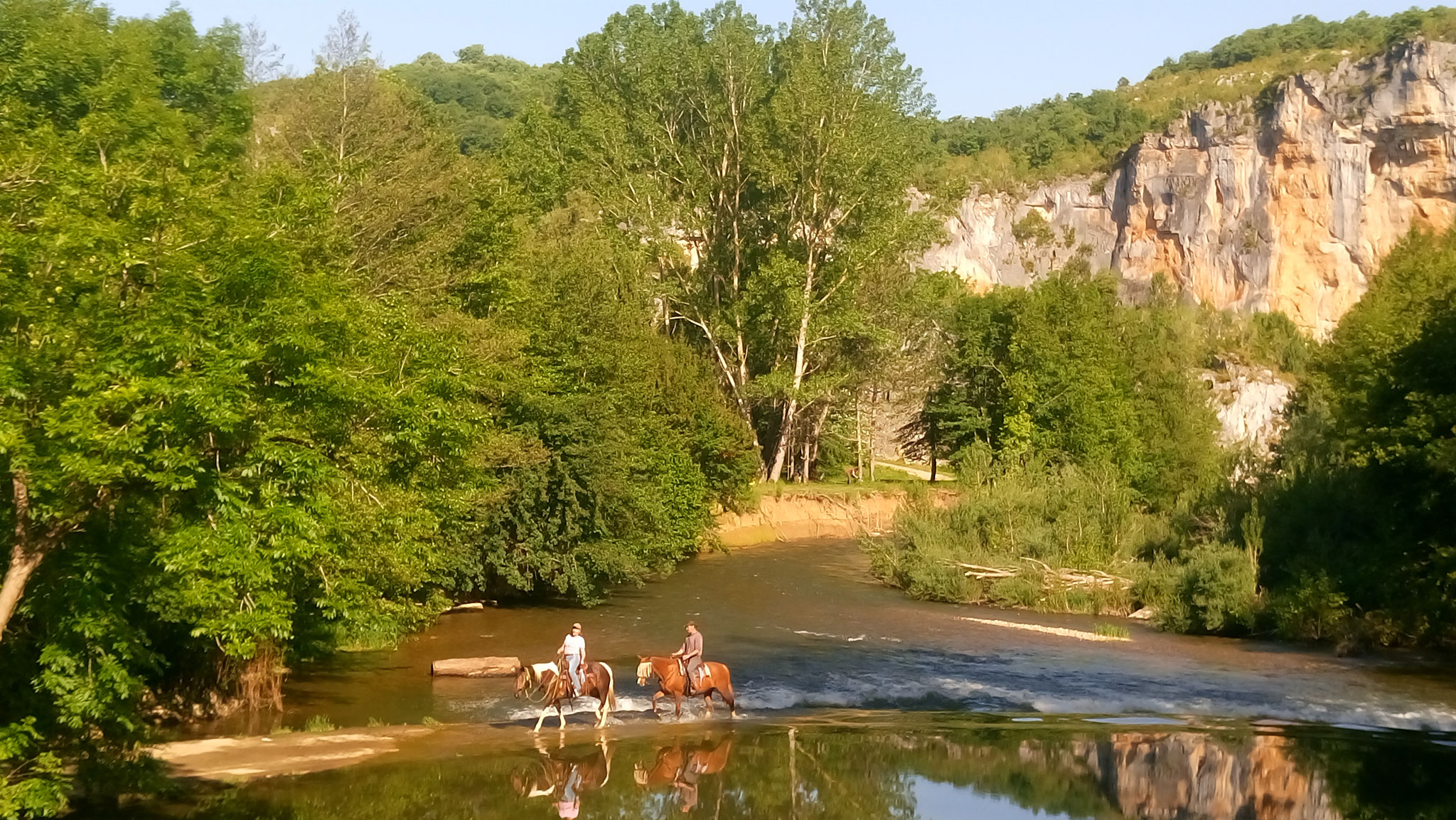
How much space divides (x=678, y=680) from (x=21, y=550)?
36.9ft

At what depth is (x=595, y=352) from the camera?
36.4 meters

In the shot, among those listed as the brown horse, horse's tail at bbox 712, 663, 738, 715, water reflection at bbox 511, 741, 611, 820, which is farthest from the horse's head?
horse's tail at bbox 712, 663, 738, 715

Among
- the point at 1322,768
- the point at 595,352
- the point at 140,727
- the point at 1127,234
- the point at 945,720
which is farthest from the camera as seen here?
the point at 1127,234

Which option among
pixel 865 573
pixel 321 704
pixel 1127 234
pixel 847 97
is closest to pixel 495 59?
pixel 1127 234

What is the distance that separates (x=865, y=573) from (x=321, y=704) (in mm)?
23591

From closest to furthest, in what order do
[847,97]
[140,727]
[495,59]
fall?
[140,727], [847,97], [495,59]

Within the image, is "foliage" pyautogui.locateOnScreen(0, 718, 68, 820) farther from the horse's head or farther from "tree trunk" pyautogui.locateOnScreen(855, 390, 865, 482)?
"tree trunk" pyautogui.locateOnScreen(855, 390, 865, 482)

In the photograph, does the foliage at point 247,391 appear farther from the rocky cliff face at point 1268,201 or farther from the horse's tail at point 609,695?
the rocky cliff face at point 1268,201

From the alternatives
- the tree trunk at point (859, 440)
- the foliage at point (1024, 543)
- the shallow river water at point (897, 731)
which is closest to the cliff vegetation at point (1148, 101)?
the tree trunk at point (859, 440)

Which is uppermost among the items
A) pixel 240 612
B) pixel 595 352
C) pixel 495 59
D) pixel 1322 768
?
pixel 495 59

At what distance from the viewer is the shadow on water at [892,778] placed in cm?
1526

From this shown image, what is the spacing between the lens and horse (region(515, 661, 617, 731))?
20.0 metres

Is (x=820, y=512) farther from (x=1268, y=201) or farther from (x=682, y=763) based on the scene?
(x=1268, y=201)

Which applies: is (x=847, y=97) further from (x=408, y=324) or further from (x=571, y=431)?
(x=408, y=324)
